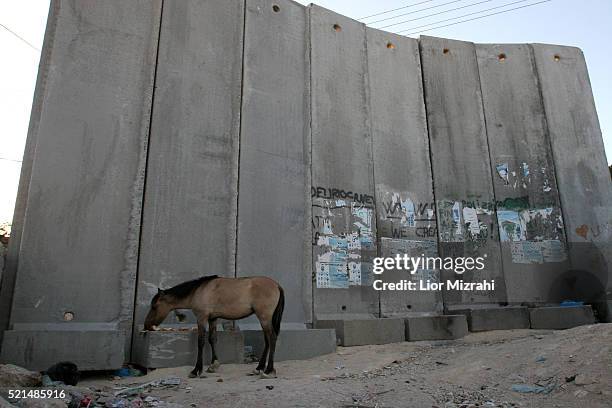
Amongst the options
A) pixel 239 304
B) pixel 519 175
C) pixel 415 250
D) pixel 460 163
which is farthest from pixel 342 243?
pixel 519 175

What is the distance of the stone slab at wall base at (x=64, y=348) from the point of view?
6.20 metres

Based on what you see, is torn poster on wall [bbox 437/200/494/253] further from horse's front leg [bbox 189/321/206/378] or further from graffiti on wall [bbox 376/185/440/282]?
horse's front leg [bbox 189/321/206/378]

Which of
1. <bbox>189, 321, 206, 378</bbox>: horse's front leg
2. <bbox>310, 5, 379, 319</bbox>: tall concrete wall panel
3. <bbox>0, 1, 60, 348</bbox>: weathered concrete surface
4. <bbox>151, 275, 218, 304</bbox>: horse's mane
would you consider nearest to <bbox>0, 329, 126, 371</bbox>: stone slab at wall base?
<bbox>0, 1, 60, 348</bbox>: weathered concrete surface

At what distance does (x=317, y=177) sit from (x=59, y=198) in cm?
526

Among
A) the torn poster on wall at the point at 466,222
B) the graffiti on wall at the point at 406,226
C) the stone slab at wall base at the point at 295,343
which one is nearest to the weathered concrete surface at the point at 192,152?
the stone slab at wall base at the point at 295,343

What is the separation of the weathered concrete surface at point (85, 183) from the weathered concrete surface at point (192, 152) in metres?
0.30

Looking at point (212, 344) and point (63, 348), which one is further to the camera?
point (212, 344)

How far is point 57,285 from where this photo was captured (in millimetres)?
7086

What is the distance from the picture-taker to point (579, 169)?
41.3ft

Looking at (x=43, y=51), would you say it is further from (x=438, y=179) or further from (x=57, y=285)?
(x=438, y=179)

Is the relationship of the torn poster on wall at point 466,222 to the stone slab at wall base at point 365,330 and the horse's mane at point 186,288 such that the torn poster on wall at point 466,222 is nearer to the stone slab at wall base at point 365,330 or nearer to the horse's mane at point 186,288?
the stone slab at wall base at point 365,330

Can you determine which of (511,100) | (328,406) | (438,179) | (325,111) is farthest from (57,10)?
(511,100)

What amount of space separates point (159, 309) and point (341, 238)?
14.7 ft

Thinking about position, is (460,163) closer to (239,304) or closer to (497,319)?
(497,319)
